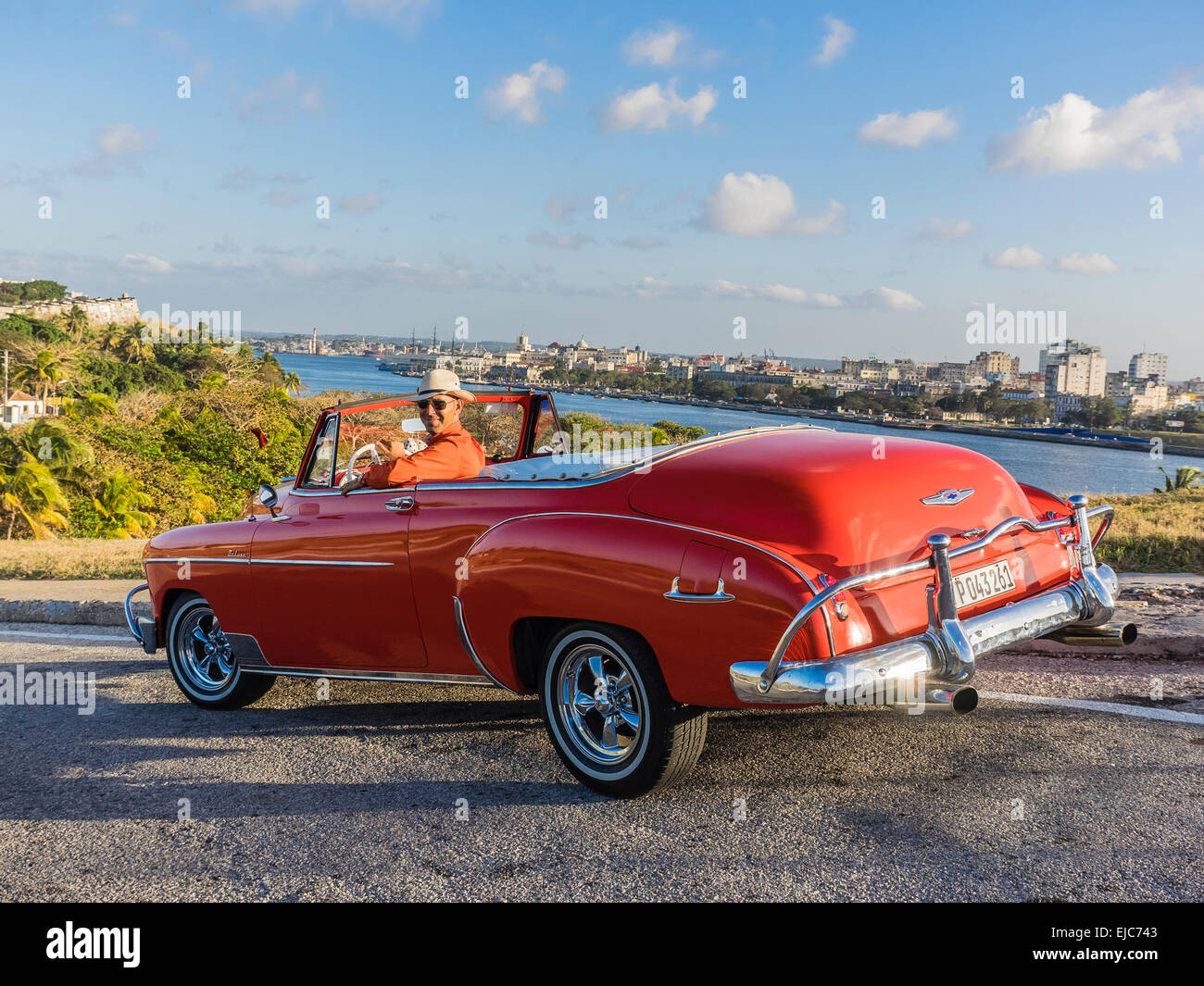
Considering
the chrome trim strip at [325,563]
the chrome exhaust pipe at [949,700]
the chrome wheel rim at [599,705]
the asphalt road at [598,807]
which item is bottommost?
the asphalt road at [598,807]

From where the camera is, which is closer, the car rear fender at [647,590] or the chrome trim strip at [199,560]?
the car rear fender at [647,590]

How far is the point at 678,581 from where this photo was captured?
3.67 meters

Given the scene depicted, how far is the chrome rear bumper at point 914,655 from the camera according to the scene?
11.3 feet

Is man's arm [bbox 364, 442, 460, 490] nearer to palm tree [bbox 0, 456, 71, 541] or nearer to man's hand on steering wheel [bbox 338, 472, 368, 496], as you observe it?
man's hand on steering wheel [bbox 338, 472, 368, 496]

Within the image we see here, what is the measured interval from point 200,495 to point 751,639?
98.0ft

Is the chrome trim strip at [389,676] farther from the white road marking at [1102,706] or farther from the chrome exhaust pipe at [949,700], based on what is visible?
the white road marking at [1102,706]

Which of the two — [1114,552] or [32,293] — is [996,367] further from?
[32,293]

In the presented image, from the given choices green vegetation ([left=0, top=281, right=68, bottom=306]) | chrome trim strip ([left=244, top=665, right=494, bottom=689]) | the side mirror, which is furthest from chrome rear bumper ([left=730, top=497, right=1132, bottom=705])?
green vegetation ([left=0, top=281, right=68, bottom=306])

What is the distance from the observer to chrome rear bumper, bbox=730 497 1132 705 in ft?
11.3

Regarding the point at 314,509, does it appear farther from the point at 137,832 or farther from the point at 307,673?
the point at 137,832

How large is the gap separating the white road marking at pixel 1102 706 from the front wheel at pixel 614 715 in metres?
2.05

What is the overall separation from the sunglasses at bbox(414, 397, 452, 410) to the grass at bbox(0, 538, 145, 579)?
7484 millimetres

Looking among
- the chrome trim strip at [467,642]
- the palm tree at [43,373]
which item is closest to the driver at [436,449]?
the chrome trim strip at [467,642]
